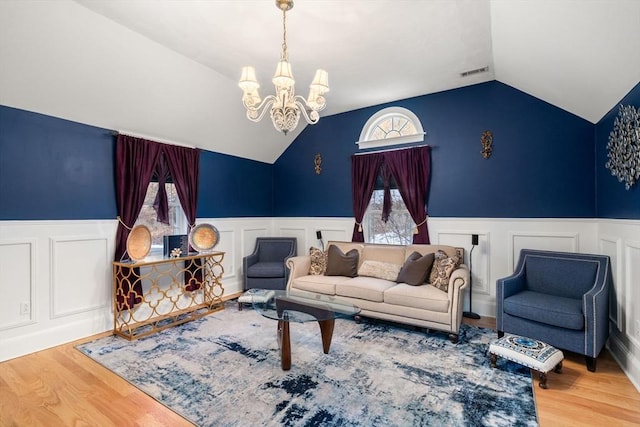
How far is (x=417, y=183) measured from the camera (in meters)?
4.47

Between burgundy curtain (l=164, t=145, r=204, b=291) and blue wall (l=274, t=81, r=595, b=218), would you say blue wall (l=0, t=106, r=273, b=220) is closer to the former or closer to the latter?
burgundy curtain (l=164, t=145, r=204, b=291)

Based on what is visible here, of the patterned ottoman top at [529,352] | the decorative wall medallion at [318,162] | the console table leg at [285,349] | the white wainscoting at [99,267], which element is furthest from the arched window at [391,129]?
the console table leg at [285,349]

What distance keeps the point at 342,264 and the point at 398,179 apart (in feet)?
4.98

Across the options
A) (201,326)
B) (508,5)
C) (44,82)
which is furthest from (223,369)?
(508,5)

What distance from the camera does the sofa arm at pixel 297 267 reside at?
4.41 m

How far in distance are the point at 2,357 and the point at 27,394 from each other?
2.85 ft

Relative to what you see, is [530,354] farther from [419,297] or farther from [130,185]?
[130,185]

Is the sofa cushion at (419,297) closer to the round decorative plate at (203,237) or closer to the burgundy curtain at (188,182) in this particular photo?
the round decorative plate at (203,237)

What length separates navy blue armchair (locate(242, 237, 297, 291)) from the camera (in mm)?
4750

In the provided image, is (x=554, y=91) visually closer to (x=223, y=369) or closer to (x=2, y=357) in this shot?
(x=223, y=369)

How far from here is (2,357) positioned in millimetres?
2891

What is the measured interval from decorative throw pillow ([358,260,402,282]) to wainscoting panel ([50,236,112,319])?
3.15 meters

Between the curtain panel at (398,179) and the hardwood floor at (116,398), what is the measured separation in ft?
7.46

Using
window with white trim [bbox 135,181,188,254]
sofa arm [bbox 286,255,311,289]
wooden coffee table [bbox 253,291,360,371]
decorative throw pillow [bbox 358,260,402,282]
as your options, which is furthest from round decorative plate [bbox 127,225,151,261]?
decorative throw pillow [bbox 358,260,402,282]
